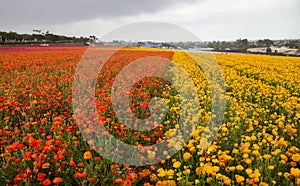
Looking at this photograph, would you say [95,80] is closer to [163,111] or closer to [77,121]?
[163,111]

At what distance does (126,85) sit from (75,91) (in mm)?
1240

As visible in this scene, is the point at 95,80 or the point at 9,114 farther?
the point at 95,80

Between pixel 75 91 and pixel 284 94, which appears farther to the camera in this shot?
pixel 284 94

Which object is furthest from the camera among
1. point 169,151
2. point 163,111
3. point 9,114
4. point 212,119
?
point 163,111

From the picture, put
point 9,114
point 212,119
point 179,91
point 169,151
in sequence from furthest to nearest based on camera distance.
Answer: point 179,91 < point 9,114 < point 212,119 < point 169,151

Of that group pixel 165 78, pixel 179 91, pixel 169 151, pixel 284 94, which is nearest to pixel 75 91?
pixel 179 91

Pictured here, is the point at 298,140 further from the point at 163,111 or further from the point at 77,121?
the point at 77,121

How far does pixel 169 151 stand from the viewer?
376 centimetres

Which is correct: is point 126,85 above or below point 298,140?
above

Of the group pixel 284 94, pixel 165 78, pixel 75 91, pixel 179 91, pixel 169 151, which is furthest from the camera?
pixel 165 78

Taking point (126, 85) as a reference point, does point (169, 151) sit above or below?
below

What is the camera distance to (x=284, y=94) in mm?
6465

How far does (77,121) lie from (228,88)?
5414 mm

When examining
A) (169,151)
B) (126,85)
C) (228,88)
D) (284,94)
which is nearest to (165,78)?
(228,88)
